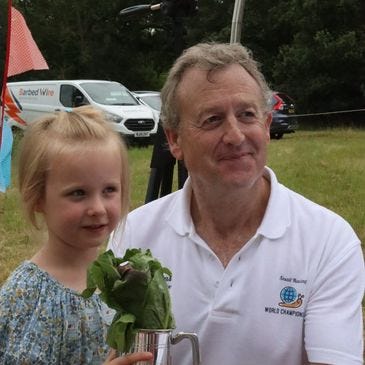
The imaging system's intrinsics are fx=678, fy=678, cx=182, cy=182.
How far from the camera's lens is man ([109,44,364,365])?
169 centimetres

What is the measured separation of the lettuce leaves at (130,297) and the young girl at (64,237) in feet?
1.16

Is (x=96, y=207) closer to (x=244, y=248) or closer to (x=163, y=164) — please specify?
(x=244, y=248)

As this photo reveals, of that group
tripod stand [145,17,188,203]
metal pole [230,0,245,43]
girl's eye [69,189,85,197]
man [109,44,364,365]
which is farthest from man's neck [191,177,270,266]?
metal pole [230,0,245,43]

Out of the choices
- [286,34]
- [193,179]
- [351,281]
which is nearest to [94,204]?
[193,179]

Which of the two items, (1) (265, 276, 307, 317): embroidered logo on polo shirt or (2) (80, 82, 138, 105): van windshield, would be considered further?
(2) (80, 82, 138, 105): van windshield

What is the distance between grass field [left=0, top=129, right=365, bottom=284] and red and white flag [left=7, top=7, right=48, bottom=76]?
0.87 metres

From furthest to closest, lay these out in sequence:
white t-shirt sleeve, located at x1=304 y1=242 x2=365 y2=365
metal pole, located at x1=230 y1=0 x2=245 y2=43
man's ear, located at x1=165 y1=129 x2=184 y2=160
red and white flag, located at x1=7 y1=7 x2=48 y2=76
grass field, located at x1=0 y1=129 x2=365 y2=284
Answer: grass field, located at x1=0 y1=129 x2=365 y2=284
metal pole, located at x1=230 y1=0 x2=245 y2=43
red and white flag, located at x1=7 y1=7 x2=48 y2=76
man's ear, located at x1=165 y1=129 x2=184 y2=160
white t-shirt sleeve, located at x1=304 y1=242 x2=365 y2=365

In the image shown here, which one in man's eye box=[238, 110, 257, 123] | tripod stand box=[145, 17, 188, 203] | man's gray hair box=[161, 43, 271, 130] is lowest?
tripod stand box=[145, 17, 188, 203]

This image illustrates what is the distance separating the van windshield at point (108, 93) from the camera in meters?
15.8

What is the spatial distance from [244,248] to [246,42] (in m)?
29.2

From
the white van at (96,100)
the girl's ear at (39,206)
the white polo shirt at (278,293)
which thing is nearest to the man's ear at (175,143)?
the white polo shirt at (278,293)

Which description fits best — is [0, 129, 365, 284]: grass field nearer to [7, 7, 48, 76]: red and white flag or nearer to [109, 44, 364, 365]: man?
[109, 44, 364, 365]: man

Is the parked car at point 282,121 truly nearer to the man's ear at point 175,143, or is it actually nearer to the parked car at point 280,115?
the parked car at point 280,115

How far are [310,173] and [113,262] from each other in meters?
7.84
